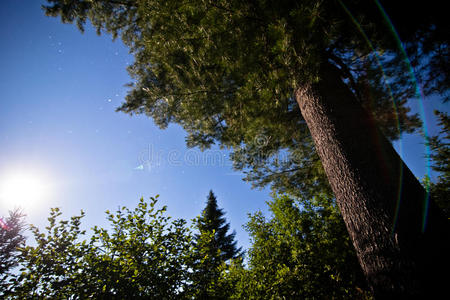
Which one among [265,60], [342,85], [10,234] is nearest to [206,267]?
[265,60]

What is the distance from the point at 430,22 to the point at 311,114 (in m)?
2.03

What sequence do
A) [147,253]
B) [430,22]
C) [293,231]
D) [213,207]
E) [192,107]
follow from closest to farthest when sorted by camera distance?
[430,22] → [147,253] → [192,107] → [293,231] → [213,207]

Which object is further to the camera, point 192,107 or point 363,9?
point 192,107

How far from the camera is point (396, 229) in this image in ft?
4.70

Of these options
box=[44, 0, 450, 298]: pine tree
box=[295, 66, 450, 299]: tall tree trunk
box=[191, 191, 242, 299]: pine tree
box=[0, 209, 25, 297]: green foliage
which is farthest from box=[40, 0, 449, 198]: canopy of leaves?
box=[0, 209, 25, 297]: green foliage

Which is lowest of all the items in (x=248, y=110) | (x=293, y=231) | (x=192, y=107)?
(x=293, y=231)

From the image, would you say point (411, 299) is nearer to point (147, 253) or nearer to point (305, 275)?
point (147, 253)

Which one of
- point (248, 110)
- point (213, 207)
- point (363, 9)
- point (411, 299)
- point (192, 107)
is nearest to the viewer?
point (411, 299)

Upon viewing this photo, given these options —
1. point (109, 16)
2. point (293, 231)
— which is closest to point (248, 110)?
point (109, 16)

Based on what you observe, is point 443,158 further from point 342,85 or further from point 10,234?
point 10,234

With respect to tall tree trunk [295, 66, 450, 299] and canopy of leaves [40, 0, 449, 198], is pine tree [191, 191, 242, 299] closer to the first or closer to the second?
tall tree trunk [295, 66, 450, 299]

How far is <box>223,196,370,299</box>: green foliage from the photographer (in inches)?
176

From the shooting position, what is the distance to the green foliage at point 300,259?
447 centimetres

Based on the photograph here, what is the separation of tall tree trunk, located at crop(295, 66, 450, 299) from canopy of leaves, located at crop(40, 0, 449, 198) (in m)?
0.82
